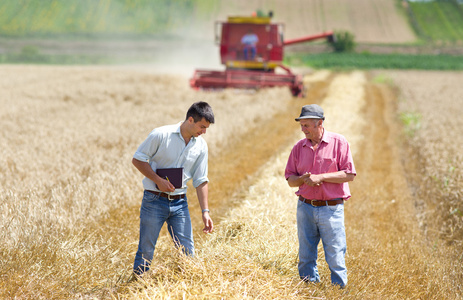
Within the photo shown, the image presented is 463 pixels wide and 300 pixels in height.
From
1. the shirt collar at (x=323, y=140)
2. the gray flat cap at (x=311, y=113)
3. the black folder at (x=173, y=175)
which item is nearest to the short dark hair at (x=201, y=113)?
the black folder at (x=173, y=175)

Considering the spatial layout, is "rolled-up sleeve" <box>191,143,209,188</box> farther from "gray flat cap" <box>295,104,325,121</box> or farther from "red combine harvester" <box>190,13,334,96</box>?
"red combine harvester" <box>190,13,334,96</box>

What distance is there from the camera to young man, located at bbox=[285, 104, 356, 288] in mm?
4109

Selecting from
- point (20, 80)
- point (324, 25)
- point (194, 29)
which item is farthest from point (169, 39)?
point (20, 80)

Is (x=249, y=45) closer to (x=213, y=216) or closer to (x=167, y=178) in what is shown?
(x=213, y=216)

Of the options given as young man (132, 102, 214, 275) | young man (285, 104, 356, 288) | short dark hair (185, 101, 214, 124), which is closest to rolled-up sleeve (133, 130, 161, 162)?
young man (132, 102, 214, 275)

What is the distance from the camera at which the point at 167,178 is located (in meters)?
4.16

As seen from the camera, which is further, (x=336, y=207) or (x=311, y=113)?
(x=336, y=207)

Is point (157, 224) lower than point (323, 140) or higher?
lower

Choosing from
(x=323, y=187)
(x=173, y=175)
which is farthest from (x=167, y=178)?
(x=323, y=187)

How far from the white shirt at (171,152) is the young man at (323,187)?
887mm

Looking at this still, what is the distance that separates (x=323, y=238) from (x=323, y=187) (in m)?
0.47

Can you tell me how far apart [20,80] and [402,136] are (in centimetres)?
1840

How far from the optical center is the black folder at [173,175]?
163 inches

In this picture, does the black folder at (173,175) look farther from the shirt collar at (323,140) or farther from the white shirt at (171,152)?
the shirt collar at (323,140)
